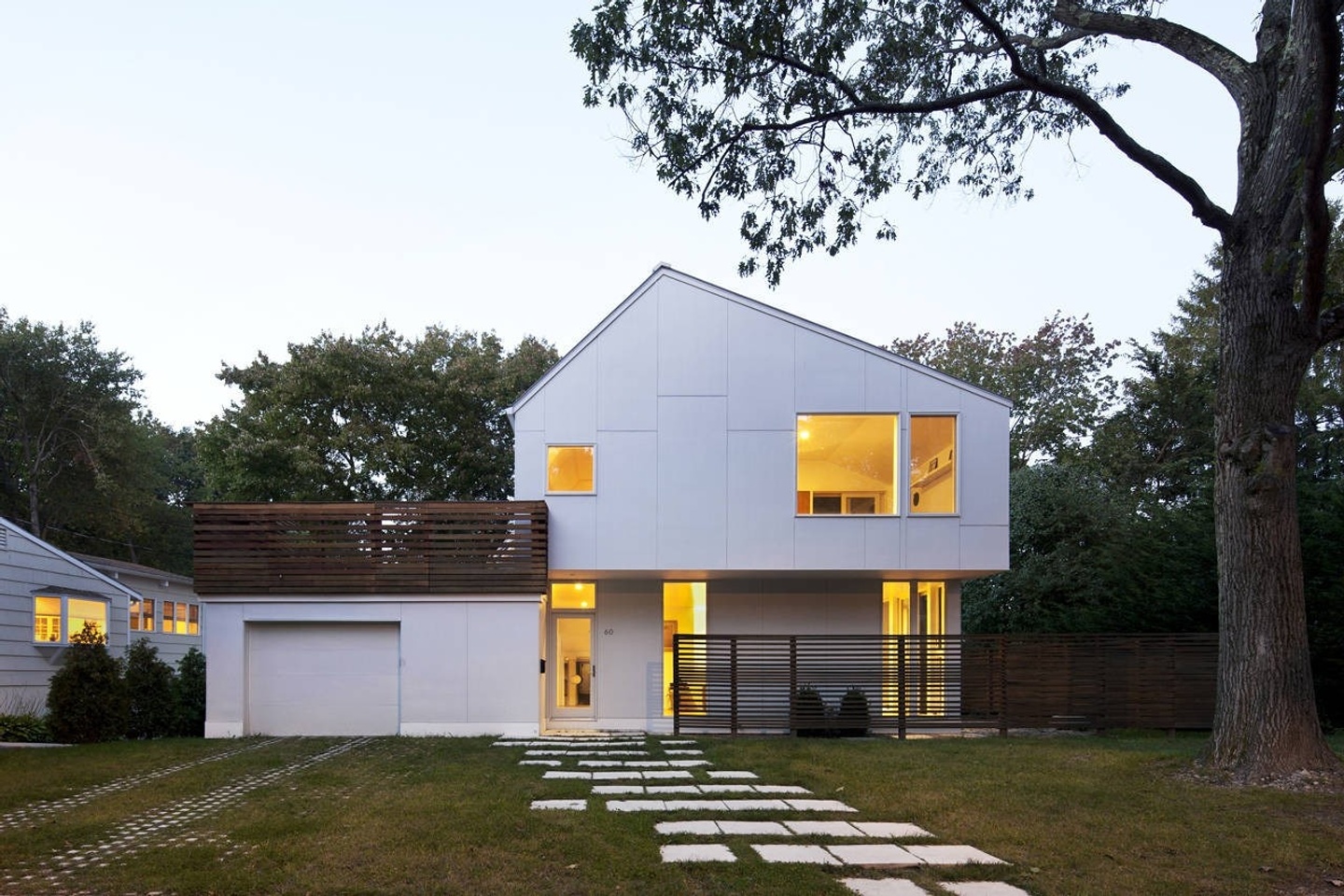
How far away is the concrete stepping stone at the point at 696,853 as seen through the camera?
19.8 ft

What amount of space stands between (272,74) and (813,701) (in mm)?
12923

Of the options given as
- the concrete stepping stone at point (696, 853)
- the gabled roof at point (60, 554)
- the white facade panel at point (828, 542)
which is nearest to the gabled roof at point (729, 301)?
the white facade panel at point (828, 542)

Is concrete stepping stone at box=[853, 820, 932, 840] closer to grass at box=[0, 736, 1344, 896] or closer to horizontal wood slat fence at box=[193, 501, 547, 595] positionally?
grass at box=[0, 736, 1344, 896]

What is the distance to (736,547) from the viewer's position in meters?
15.0

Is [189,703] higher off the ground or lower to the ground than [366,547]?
lower

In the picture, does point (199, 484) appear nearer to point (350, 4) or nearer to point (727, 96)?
point (350, 4)

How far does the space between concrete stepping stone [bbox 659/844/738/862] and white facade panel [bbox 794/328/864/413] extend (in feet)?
31.4

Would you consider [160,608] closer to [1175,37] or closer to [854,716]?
[854,716]

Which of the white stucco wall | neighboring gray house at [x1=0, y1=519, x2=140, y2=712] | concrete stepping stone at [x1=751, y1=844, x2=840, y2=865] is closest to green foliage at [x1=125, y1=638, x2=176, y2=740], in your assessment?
neighboring gray house at [x1=0, y1=519, x2=140, y2=712]

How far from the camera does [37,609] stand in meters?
18.1

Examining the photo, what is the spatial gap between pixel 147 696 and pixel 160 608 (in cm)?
1015

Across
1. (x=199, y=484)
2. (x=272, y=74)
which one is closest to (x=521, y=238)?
(x=272, y=74)

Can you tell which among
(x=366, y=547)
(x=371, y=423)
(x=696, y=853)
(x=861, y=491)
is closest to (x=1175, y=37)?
(x=861, y=491)

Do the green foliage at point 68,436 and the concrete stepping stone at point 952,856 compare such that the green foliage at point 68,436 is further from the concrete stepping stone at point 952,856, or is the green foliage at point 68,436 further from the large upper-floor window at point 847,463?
the concrete stepping stone at point 952,856
